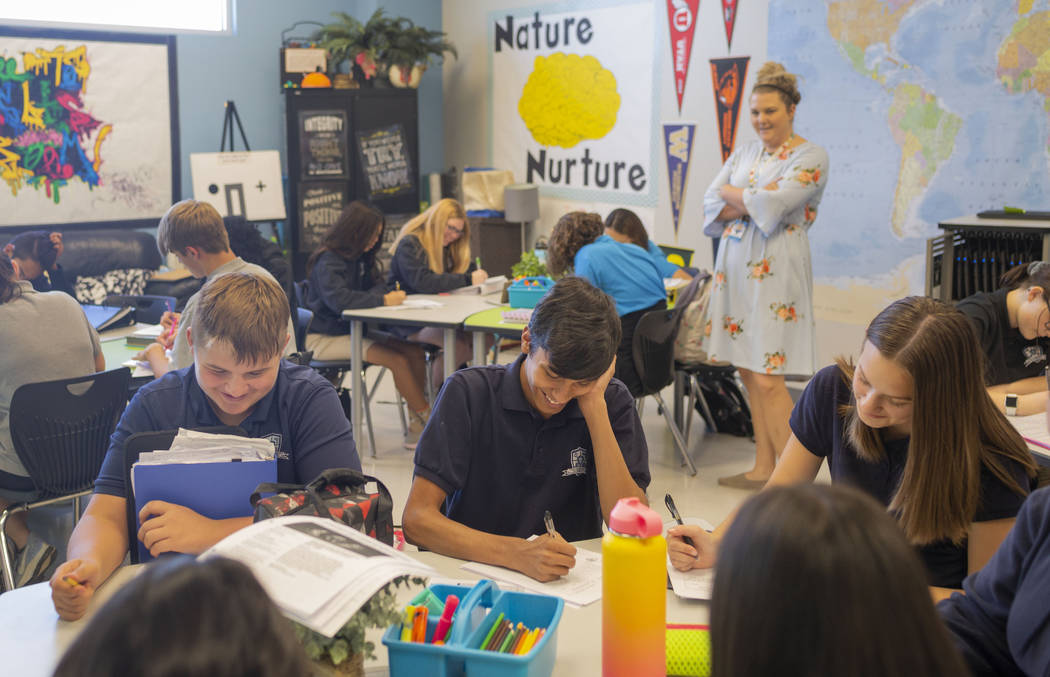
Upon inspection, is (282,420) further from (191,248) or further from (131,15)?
(131,15)

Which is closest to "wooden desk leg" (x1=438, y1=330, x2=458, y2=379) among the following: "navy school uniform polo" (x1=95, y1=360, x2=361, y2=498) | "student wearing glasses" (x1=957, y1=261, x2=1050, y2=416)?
"student wearing glasses" (x1=957, y1=261, x2=1050, y2=416)

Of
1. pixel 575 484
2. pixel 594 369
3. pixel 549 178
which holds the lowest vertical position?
pixel 575 484

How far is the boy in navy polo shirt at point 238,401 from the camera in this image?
5.91 ft

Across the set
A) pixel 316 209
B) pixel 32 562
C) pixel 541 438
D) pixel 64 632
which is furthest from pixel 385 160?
pixel 64 632

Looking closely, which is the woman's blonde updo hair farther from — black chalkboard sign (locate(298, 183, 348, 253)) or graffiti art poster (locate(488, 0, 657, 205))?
black chalkboard sign (locate(298, 183, 348, 253))

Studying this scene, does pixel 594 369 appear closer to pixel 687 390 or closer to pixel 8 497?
pixel 8 497

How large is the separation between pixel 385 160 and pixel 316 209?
681mm

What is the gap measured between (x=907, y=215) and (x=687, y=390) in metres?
1.53

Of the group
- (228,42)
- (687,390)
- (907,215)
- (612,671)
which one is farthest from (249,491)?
(228,42)

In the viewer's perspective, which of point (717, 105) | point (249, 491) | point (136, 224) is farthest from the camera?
point (136, 224)

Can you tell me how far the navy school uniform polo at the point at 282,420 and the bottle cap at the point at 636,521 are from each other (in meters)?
0.78

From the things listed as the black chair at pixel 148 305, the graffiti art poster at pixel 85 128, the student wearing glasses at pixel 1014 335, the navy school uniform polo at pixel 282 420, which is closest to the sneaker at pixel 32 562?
the black chair at pixel 148 305

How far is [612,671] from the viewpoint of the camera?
4.32ft

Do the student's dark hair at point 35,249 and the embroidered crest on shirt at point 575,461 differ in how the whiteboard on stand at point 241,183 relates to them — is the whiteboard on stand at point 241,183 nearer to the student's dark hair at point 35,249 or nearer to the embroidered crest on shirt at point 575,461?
the student's dark hair at point 35,249
